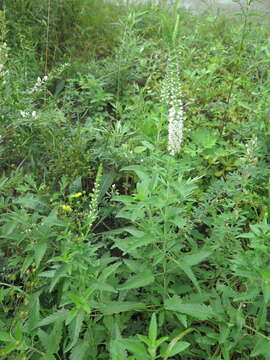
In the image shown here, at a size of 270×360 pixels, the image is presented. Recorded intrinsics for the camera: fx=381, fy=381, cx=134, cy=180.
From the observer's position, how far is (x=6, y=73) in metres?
2.82

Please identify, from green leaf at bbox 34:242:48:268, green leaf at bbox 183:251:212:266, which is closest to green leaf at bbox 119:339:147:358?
green leaf at bbox 183:251:212:266

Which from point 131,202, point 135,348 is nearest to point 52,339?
point 135,348

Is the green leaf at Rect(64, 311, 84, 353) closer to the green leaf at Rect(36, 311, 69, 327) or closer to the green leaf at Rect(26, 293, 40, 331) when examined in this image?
the green leaf at Rect(36, 311, 69, 327)

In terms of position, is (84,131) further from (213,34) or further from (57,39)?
(213,34)

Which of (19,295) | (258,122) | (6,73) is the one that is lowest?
(19,295)

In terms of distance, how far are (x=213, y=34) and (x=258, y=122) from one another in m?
2.43

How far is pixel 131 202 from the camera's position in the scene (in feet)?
7.74

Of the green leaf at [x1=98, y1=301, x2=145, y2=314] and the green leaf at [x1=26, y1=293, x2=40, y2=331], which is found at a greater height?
the green leaf at [x1=98, y1=301, x2=145, y2=314]

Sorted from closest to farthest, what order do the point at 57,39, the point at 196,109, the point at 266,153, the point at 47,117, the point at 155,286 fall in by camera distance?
the point at 155,286
the point at 47,117
the point at 266,153
the point at 196,109
the point at 57,39

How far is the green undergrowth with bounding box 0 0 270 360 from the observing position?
169 centimetres

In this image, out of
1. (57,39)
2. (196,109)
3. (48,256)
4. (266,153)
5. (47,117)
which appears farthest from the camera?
(57,39)

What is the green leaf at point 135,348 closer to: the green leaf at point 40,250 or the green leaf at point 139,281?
the green leaf at point 139,281

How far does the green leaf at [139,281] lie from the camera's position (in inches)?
66.4

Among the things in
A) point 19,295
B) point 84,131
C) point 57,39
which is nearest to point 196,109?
point 84,131
